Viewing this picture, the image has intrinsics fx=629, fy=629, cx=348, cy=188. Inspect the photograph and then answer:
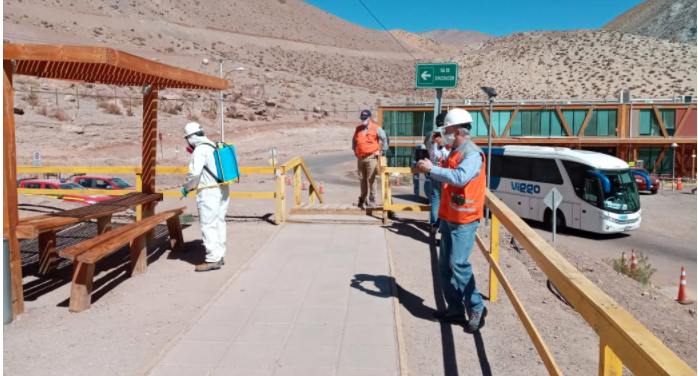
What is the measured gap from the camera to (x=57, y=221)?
627 centimetres

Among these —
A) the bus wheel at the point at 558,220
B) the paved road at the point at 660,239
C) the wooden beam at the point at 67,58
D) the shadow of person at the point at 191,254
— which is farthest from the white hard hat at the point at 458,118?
the bus wheel at the point at 558,220

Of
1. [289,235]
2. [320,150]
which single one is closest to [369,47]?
[320,150]

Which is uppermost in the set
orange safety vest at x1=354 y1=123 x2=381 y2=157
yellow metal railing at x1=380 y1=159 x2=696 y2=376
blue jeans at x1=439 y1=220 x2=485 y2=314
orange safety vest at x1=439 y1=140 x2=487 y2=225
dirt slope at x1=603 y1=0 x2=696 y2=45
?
dirt slope at x1=603 y1=0 x2=696 y2=45

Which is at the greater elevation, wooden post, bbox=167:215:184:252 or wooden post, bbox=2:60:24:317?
wooden post, bbox=2:60:24:317

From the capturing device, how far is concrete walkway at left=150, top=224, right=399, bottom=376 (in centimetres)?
449

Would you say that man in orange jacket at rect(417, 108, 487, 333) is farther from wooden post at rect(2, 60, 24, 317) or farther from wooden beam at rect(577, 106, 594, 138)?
wooden beam at rect(577, 106, 594, 138)

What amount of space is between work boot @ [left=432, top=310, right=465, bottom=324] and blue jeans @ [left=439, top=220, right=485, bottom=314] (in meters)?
0.08

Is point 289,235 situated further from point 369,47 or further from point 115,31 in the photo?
point 369,47

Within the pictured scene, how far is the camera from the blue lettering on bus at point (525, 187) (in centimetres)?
2122

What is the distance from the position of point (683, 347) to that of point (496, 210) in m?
5.44

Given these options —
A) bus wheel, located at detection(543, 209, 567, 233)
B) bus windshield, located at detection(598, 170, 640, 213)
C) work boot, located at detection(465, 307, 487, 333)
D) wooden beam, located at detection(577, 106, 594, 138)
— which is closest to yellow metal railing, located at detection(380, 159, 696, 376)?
work boot, located at detection(465, 307, 487, 333)

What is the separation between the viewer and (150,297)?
6320 millimetres

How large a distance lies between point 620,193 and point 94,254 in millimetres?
17674

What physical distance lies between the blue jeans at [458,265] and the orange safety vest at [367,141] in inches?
A: 211
